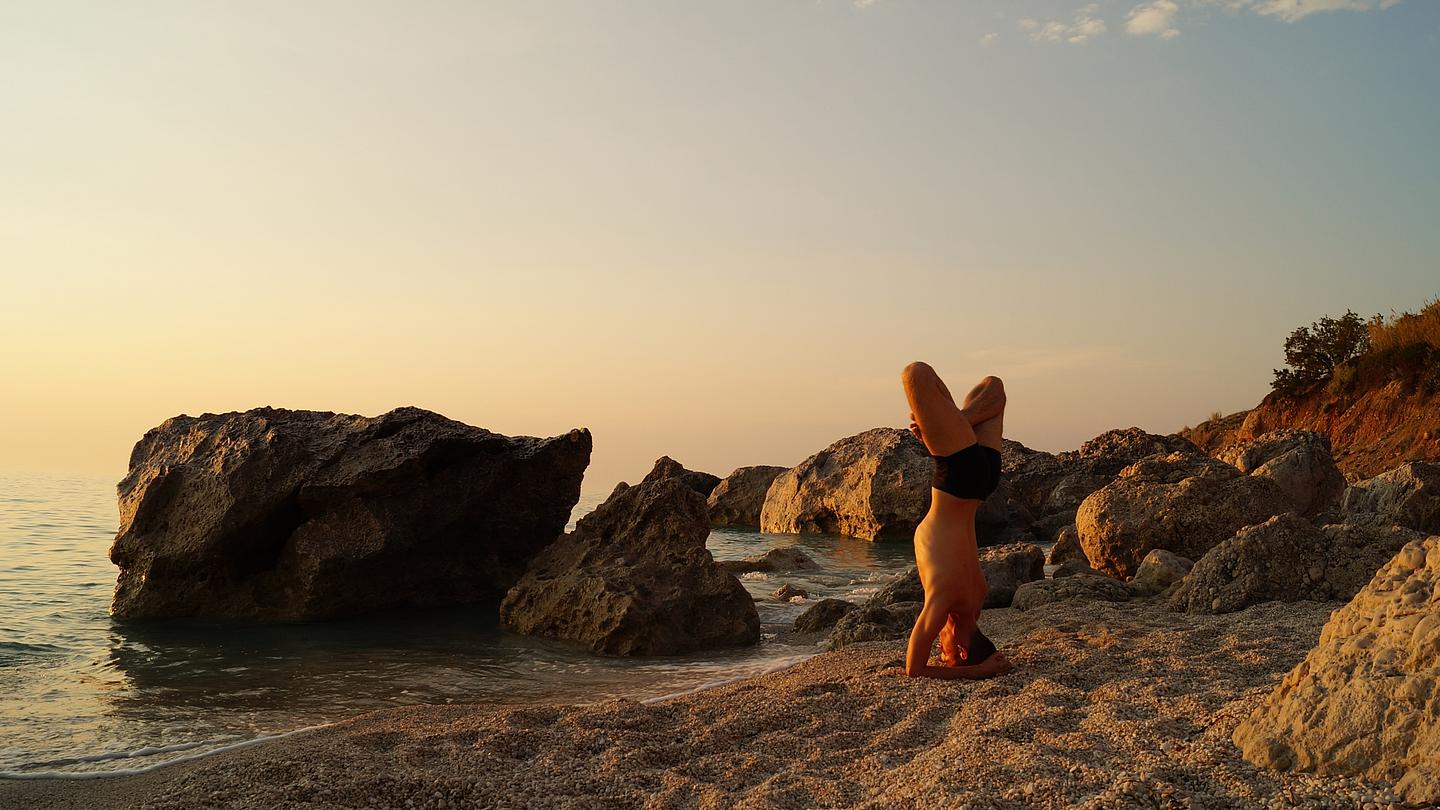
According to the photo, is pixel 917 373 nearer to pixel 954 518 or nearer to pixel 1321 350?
pixel 954 518

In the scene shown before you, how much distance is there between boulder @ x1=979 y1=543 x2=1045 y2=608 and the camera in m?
10.2

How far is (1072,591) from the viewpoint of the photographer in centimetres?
937

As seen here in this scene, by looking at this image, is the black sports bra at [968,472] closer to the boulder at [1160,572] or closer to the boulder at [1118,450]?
the boulder at [1160,572]

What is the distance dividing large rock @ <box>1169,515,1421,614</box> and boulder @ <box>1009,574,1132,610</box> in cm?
71

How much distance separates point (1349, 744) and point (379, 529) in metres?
10.8

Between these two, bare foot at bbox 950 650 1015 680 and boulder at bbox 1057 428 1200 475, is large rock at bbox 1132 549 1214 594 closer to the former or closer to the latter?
bare foot at bbox 950 650 1015 680

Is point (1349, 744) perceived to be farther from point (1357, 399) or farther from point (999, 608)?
point (1357, 399)

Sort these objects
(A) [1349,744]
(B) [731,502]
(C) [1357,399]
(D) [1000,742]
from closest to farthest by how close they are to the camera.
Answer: (A) [1349,744]
(D) [1000,742]
(C) [1357,399]
(B) [731,502]

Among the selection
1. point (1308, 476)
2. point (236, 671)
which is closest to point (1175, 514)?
point (1308, 476)

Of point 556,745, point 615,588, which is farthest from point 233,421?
point 556,745

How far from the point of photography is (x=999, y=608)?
10070 mm

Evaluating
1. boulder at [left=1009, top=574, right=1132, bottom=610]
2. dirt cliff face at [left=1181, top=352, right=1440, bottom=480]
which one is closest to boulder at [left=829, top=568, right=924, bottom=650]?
boulder at [left=1009, top=574, right=1132, bottom=610]

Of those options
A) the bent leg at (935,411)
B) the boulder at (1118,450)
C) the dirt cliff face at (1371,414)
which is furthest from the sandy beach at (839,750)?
the dirt cliff face at (1371,414)

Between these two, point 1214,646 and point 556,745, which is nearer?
point 556,745
